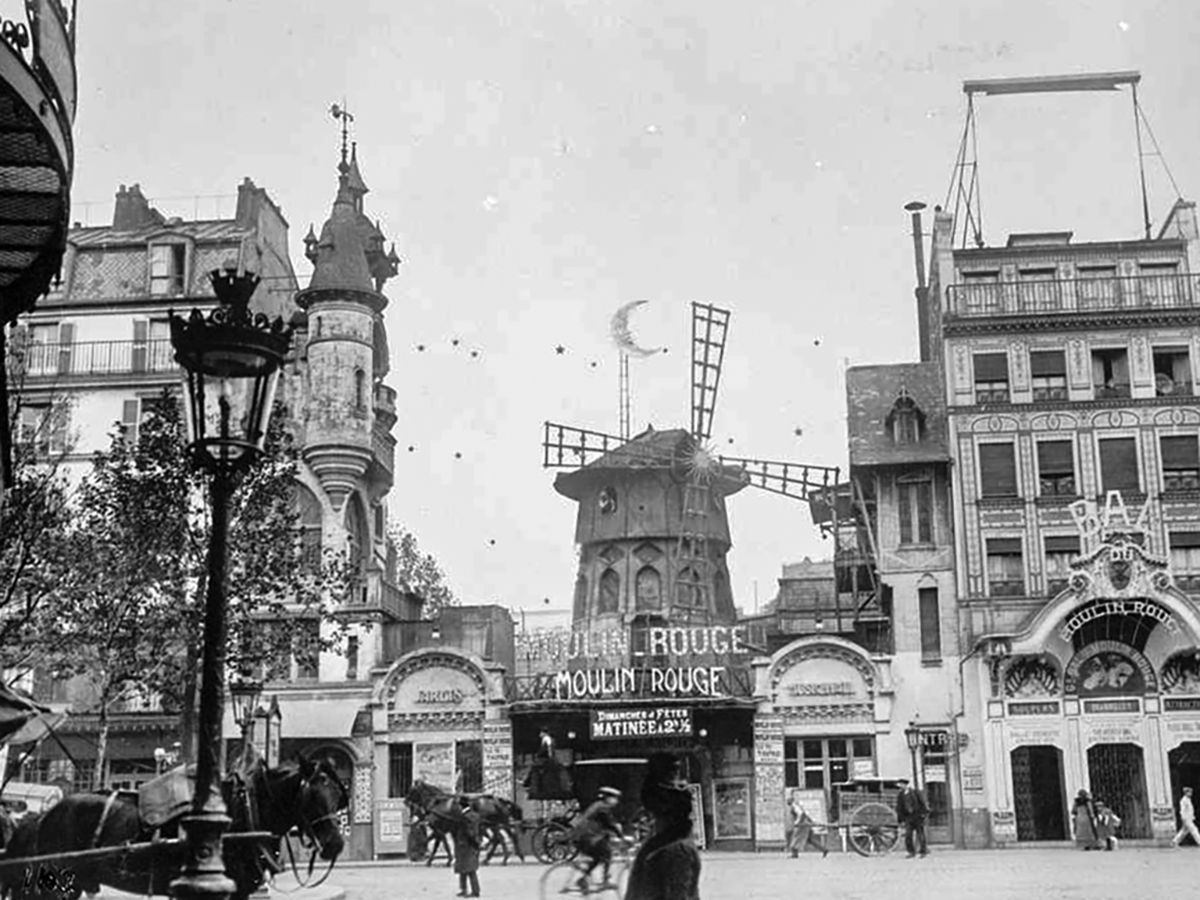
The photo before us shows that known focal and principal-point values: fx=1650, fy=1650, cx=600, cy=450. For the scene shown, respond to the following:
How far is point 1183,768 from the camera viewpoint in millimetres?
41438

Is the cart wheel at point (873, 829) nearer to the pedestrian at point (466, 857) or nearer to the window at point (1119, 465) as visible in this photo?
the window at point (1119, 465)

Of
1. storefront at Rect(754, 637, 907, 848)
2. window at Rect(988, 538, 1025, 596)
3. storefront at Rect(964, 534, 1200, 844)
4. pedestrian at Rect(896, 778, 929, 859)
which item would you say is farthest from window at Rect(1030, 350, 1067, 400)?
pedestrian at Rect(896, 778, 929, 859)

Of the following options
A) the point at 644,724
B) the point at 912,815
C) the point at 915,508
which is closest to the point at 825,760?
the point at 644,724

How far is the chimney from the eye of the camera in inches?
2067

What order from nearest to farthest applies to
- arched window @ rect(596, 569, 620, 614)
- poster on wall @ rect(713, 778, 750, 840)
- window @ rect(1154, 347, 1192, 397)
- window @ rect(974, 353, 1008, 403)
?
poster on wall @ rect(713, 778, 750, 840) → window @ rect(1154, 347, 1192, 397) → window @ rect(974, 353, 1008, 403) → arched window @ rect(596, 569, 620, 614)

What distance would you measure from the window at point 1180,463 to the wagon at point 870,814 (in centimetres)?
Result: 1173

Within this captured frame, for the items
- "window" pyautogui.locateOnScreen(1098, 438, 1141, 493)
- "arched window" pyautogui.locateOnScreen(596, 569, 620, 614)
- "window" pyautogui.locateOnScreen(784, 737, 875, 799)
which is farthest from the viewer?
"arched window" pyautogui.locateOnScreen(596, 569, 620, 614)

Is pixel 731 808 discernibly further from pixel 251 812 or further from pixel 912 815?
Answer: pixel 251 812

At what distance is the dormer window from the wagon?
10.7 metres

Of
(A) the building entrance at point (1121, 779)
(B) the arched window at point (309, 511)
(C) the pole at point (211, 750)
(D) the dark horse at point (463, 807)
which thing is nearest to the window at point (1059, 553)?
(A) the building entrance at point (1121, 779)

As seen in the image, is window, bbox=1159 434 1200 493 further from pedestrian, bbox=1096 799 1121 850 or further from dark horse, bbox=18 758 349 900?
dark horse, bbox=18 758 349 900

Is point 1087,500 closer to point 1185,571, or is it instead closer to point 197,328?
point 1185,571

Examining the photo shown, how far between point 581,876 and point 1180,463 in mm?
25556

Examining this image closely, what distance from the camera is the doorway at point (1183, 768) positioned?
4097cm
